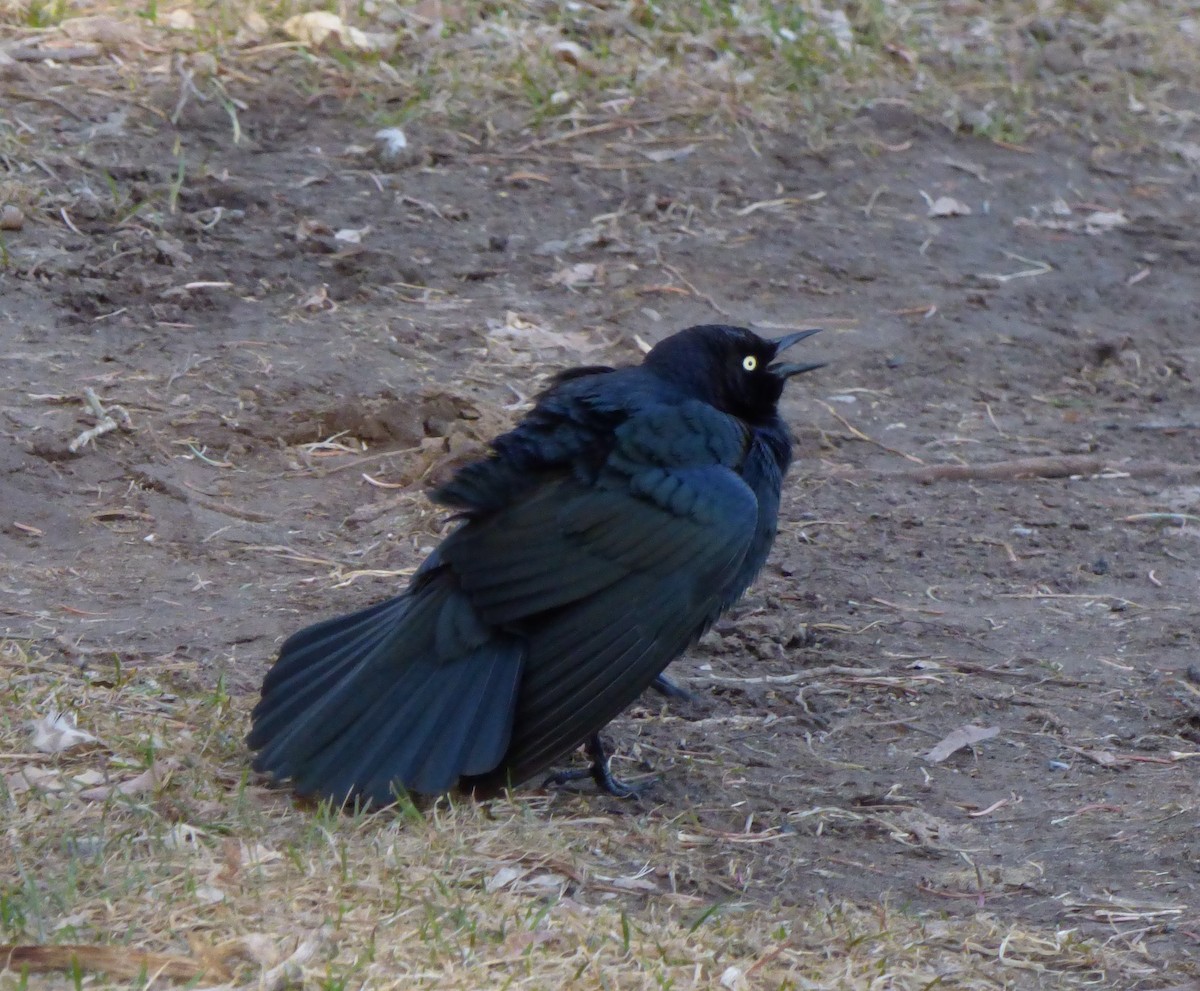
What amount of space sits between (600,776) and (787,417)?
266 centimetres

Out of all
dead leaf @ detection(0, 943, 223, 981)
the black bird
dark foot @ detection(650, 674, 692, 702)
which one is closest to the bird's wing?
the black bird

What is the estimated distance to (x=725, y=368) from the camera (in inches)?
182

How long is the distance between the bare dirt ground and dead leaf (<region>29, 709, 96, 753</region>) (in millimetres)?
384

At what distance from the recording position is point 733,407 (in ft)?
15.2

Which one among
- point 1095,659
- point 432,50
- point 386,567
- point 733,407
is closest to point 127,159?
point 432,50

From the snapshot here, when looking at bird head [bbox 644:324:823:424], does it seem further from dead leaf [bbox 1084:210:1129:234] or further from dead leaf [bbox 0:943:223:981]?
dead leaf [bbox 1084:210:1129:234]

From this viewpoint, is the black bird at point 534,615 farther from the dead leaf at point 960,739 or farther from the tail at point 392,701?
the dead leaf at point 960,739

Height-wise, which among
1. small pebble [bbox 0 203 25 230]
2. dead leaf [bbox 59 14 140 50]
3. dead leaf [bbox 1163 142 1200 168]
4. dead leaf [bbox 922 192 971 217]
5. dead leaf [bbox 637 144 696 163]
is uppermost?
dead leaf [bbox 59 14 140 50]

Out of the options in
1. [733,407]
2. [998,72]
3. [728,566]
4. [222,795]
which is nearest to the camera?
[222,795]

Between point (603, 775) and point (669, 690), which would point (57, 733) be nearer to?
point (603, 775)

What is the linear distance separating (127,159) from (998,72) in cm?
514

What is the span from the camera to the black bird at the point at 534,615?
374 cm

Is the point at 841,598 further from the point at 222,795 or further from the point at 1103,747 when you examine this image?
the point at 222,795

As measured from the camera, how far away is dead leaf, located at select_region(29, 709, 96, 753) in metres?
3.75
